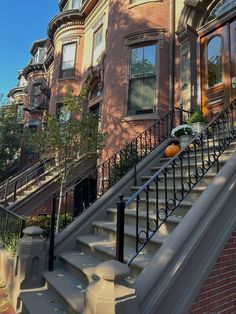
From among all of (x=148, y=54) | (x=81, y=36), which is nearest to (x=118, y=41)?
(x=148, y=54)

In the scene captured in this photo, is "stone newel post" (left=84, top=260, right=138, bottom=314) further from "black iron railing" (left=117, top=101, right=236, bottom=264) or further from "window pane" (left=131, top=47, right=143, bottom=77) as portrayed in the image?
"window pane" (left=131, top=47, right=143, bottom=77)

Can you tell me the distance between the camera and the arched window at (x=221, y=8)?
8.65m

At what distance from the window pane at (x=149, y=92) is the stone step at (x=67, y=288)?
21.2 ft

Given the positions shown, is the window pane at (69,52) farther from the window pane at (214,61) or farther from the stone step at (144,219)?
the stone step at (144,219)

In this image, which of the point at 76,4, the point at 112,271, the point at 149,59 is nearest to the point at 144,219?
the point at 112,271

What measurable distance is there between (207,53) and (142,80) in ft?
7.27

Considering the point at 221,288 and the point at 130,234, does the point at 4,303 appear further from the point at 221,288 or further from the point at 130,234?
the point at 221,288

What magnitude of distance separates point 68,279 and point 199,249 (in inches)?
81.6

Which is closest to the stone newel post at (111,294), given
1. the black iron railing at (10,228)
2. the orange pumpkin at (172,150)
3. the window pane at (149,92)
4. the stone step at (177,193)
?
the stone step at (177,193)

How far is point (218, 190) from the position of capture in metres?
3.84

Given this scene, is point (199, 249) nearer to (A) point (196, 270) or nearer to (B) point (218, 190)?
(A) point (196, 270)

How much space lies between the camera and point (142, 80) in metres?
10.3

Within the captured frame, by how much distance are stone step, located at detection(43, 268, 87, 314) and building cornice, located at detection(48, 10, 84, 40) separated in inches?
590

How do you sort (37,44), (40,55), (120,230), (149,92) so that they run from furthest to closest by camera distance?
(37,44)
(40,55)
(149,92)
(120,230)
